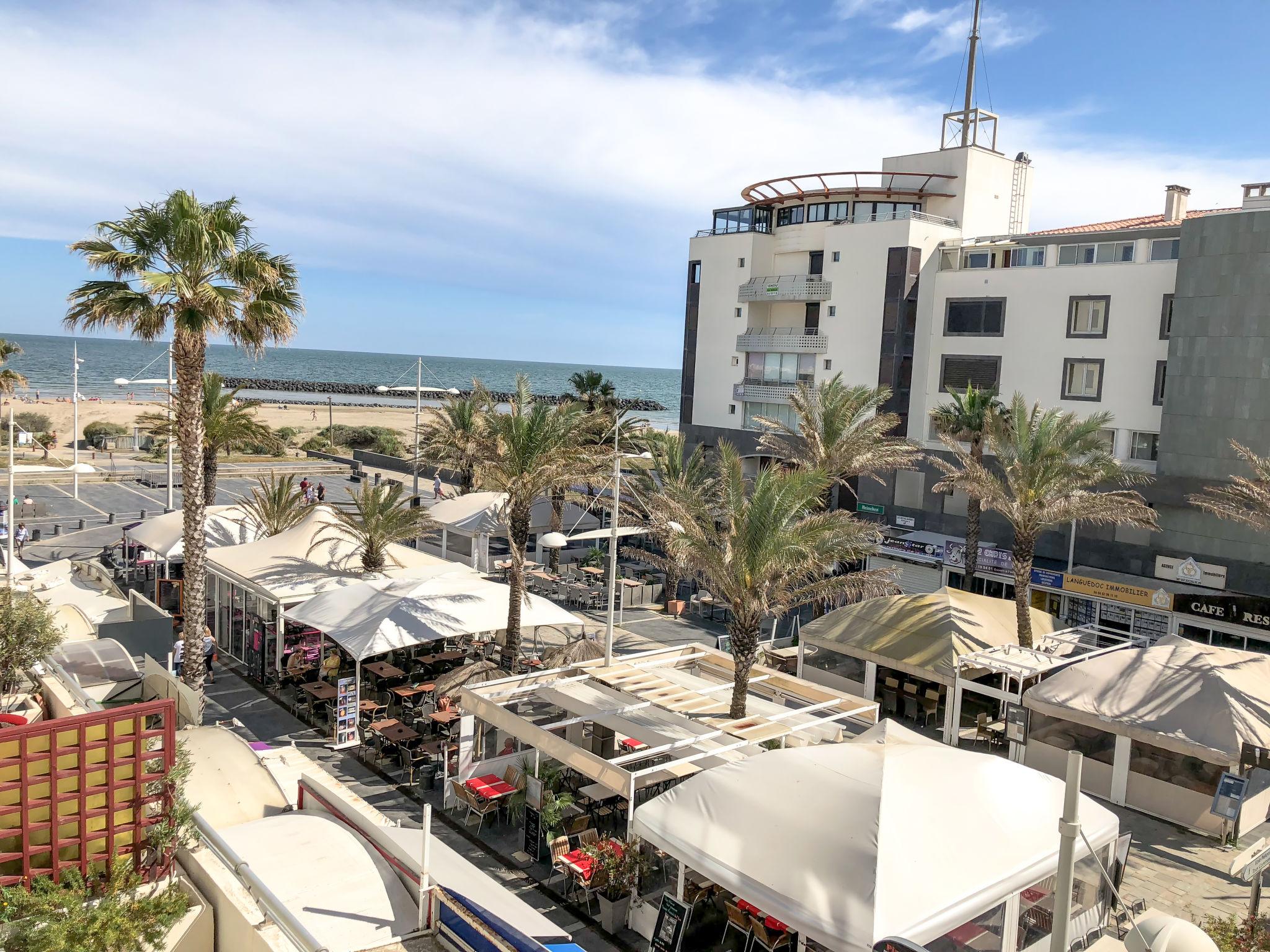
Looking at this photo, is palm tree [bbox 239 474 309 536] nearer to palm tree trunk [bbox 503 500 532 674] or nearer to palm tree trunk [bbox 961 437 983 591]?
palm tree trunk [bbox 503 500 532 674]

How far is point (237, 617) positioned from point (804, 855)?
1722 centimetres

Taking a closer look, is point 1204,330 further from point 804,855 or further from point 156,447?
point 156,447

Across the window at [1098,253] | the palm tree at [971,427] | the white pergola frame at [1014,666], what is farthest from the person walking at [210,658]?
the window at [1098,253]

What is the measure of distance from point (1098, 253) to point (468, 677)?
25.5m

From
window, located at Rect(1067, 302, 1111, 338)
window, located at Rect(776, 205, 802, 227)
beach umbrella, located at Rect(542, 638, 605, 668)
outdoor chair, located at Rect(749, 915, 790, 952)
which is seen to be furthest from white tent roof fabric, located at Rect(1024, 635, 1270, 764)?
window, located at Rect(776, 205, 802, 227)

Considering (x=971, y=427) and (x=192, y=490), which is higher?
(x=971, y=427)

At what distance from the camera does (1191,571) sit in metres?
26.5

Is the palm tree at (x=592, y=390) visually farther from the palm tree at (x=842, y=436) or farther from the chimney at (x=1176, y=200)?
the chimney at (x=1176, y=200)

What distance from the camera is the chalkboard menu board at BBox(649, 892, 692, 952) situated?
10766 mm

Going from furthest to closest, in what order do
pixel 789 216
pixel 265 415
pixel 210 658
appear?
pixel 265 415 < pixel 789 216 < pixel 210 658

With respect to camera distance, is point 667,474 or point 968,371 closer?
point 667,474

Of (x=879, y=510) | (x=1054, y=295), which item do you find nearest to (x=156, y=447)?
(x=879, y=510)

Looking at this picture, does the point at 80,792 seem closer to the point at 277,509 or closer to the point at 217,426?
the point at 277,509

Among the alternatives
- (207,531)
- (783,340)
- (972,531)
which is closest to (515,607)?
(207,531)
